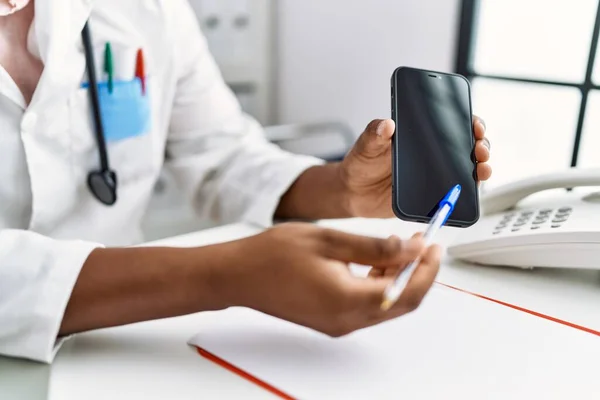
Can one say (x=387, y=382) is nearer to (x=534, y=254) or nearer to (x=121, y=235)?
(x=534, y=254)

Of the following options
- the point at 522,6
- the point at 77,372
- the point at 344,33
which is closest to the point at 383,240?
the point at 77,372

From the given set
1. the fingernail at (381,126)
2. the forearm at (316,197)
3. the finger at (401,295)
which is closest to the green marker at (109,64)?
the forearm at (316,197)

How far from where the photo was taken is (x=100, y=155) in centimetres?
73

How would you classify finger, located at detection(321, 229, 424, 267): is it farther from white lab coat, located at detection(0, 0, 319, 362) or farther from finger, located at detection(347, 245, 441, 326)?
white lab coat, located at detection(0, 0, 319, 362)

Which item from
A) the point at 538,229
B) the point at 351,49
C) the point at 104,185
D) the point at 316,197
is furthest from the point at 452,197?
the point at 351,49

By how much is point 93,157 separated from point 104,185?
0.04 m

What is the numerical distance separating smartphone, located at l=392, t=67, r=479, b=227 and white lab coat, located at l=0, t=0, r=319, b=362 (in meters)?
0.26

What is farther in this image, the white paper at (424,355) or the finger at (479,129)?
the finger at (479,129)

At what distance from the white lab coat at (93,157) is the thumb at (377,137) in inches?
8.5

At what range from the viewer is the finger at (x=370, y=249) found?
39cm

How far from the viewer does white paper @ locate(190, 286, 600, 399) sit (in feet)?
1.42

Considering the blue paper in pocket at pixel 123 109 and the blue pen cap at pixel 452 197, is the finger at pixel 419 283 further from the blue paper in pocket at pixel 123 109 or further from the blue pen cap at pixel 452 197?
the blue paper in pocket at pixel 123 109

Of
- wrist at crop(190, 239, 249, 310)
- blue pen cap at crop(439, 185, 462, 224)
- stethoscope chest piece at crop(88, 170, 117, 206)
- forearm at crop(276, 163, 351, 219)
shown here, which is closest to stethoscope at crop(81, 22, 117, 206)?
stethoscope chest piece at crop(88, 170, 117, 206)

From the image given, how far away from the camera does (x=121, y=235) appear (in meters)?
0.82
